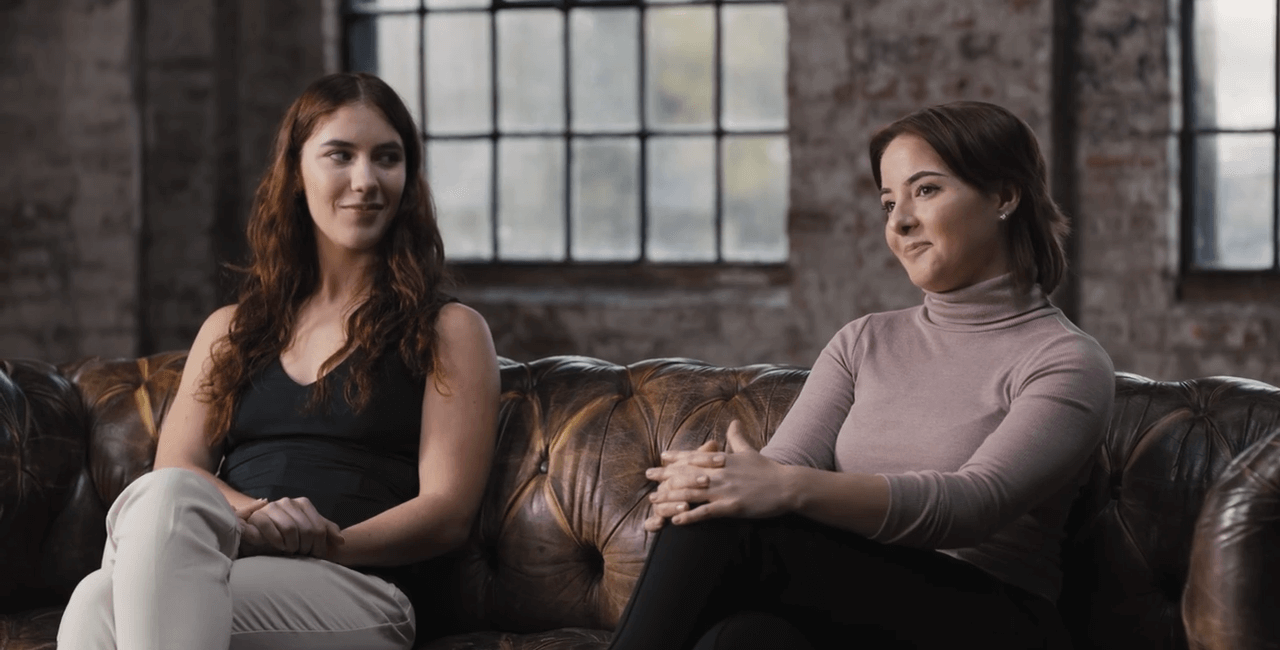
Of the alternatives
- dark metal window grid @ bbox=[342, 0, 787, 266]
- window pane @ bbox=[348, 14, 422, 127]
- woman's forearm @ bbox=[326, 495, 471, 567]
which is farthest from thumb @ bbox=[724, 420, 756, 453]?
window pane @ bbox=[348, 14, 422, 127]

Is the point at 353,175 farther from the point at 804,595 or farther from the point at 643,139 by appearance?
the point at 643,139

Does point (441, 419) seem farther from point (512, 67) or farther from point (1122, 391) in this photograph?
point (512, 67)

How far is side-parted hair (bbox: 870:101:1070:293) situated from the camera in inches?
82.3

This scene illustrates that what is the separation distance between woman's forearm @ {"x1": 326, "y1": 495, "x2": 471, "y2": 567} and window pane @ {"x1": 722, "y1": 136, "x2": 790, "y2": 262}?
114 inches

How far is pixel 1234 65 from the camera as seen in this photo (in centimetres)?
458

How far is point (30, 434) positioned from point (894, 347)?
1706 millimetres

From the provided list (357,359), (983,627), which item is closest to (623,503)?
(357,359)

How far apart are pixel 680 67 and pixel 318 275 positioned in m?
2.74

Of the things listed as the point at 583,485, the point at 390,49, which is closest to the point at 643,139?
the point at 390,49

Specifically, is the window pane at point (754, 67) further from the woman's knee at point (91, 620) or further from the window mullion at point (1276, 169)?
the woman's knee at point (91, 620)

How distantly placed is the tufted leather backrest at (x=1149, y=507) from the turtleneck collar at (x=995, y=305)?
29 centimetres

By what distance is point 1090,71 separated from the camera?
4449mm

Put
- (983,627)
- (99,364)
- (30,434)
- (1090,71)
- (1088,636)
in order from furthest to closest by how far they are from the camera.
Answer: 1. (1090,71)
2. (99,364)
3. (30,434)
4. (1088,636)
5. (983,627)

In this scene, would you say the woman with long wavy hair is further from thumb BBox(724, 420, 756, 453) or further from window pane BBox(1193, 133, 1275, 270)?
window pane BBox(1193, 133, 1275, 270)
